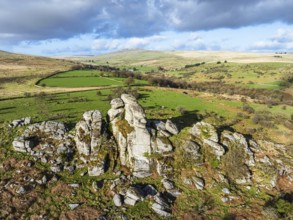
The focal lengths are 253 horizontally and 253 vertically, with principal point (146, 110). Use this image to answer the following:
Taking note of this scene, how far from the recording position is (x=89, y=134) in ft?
111

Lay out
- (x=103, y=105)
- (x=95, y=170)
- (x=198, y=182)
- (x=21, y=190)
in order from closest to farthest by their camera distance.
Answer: (x=21, y=190) → (x=198, y=182) → (x=95, y=170) → (x=103, y=105)

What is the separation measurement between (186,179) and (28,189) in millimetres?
17916

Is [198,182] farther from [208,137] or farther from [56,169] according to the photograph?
[56,169]

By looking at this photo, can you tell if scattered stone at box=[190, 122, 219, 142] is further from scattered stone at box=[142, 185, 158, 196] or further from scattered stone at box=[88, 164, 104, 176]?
scattered stone at box=[88, 164, 104, 176]

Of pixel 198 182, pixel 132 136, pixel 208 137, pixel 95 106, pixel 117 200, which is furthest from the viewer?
pixel 95 106

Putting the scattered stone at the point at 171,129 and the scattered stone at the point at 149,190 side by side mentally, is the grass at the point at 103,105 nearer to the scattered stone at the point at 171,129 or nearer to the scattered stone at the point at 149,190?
the scattered stone at the point at 171,129

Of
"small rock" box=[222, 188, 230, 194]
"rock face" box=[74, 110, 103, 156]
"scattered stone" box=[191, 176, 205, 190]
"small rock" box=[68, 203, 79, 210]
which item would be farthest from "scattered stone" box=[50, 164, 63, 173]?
"small rock" box=[222, 188, 230, 194]

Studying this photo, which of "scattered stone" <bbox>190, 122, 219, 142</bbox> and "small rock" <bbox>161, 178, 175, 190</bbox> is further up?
"scattered stone" <bbox>190, 122, 219, 142</bbox>

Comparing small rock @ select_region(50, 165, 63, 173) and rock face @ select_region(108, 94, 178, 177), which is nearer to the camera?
small rock @ select_region(50, 165, 63, 173)

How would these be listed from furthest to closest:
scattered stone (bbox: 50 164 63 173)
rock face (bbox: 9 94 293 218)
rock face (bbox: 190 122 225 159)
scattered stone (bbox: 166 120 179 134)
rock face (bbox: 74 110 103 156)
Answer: scattered stone (bbox: 166 120 179 134), rock face (bbox: 190 122 225 159), rock face (bbox: 74 110 103 156), scattered stone (bbox: 50 164 63 173), rock face (bbox: 9 94 293 218)

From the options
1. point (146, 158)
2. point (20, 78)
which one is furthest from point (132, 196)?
point (20, 78)

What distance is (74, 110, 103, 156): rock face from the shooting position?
32.8 meters

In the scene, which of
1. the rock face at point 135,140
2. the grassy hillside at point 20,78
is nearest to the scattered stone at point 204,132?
the rock face at point 135,140

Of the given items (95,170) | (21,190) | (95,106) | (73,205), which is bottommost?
(73,205)
